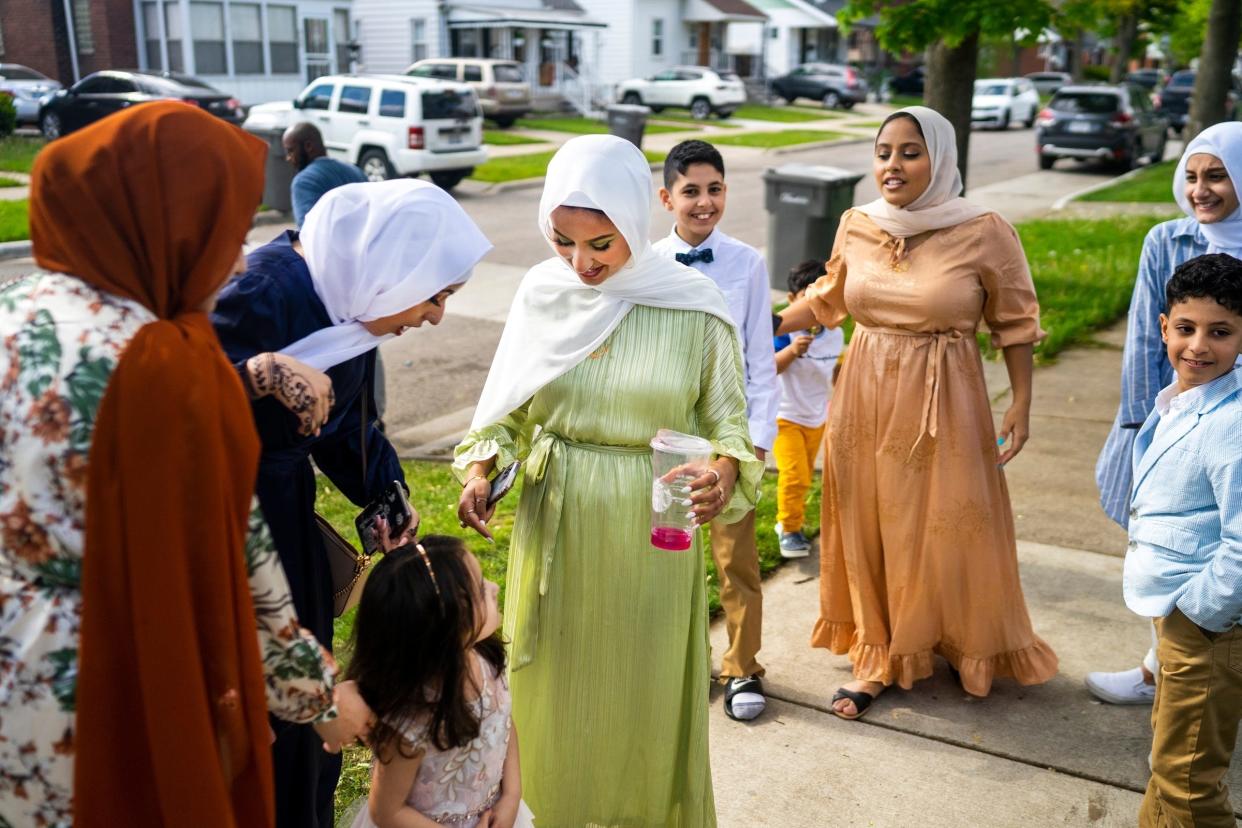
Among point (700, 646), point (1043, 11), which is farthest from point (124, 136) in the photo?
point (1043, 11)

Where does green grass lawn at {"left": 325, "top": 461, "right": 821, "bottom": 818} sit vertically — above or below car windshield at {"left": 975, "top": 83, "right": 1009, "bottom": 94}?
below

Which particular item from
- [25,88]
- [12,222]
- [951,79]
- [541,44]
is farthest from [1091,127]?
[541,44]

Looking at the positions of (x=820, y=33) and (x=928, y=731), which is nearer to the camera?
(x=928, y=731)

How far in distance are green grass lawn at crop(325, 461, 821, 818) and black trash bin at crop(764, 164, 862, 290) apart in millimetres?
4816

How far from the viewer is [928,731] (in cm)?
407

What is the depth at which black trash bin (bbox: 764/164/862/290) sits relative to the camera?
10.9 metres

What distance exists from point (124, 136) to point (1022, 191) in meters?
21.7

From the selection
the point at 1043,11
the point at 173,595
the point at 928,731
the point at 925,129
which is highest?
the point at 1043,11

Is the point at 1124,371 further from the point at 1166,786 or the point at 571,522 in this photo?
the point at 571,522

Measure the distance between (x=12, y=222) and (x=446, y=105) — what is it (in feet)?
25.0

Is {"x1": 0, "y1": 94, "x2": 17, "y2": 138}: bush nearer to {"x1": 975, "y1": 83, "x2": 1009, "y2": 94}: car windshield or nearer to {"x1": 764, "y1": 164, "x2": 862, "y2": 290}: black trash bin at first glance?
{"x1": 764, "y1": 164, "x2": 862, "y2": 290}: black trash bin

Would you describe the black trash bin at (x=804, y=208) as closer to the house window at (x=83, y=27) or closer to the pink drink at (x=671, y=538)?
the pink drink at (x=671, y=538)

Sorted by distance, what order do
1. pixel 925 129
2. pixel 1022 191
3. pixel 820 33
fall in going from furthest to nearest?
pixel 820 33 → pixel 1022 191 → pixel 925 129

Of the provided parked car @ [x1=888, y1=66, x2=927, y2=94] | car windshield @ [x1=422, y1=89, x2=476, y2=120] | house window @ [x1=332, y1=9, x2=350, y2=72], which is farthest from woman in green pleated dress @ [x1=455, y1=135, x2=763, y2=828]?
parked car @ [x1=888, y1=66, x2=927, y2=94]
